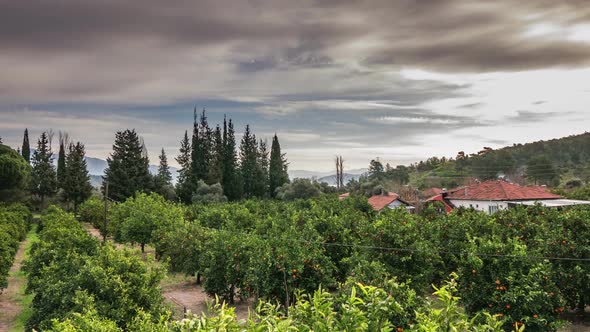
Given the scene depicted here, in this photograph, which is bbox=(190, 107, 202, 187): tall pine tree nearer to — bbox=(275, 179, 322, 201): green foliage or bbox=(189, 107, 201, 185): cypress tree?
bbox=(189, 107, 201, 185): cypress tree

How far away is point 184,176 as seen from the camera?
8944 centimetres

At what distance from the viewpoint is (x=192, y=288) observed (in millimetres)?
28766

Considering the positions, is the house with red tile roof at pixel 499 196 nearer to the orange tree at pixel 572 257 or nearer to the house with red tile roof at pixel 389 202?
the house with red tile roof at pixel 389 202

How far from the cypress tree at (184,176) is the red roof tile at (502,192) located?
49.1 m

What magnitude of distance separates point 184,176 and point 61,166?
2800cm

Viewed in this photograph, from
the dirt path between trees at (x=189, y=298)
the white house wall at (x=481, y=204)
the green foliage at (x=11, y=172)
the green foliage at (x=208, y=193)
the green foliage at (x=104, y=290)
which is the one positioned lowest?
the dirt path between trees at (x=189, y=298)

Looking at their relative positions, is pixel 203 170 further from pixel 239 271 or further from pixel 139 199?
pixel 239 271

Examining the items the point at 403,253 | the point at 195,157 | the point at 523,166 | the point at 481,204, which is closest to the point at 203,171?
the point at 195,157

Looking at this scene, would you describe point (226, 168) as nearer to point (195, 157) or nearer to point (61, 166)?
point (195, 157)

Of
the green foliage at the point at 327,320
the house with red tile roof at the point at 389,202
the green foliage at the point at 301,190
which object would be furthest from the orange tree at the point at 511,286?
the green foliage at the point at 301,190

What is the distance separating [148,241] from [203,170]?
1864 inches

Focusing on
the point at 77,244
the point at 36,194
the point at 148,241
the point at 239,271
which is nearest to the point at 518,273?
the point at 239,271

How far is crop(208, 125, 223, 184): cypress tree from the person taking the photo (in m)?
82.5

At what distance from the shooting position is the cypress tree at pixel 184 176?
7925cm
